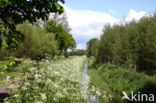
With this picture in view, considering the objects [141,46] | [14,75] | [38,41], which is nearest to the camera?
[14,75]

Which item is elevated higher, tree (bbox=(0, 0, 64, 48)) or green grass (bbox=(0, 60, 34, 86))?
tree (bbox=(0, 0, 64, 48))

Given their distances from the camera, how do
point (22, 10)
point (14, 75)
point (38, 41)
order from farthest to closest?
point (38, 41), point (14, 75), point (22, 10)

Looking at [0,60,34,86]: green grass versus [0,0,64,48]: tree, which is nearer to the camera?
[0,0,64,48]: tree

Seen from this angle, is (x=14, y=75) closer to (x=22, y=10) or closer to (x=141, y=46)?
(x=22, y=10)

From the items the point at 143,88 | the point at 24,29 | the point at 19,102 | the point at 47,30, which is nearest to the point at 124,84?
the point at 143,88

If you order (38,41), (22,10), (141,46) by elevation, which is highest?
(38,41)

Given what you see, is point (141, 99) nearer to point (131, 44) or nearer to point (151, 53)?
point (151, 53)

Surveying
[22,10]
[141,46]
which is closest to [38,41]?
[141,46]

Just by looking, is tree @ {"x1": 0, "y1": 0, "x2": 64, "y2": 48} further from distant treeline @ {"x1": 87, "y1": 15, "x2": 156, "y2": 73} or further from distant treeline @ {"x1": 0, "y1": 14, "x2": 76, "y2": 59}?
distant treeline @ {"x1": 87, "y1": 15, "x2": 156, "y2": 73}

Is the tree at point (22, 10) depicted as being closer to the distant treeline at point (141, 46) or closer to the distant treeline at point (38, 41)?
the distant treeline at point (38, 41)

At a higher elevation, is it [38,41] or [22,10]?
[38,41]

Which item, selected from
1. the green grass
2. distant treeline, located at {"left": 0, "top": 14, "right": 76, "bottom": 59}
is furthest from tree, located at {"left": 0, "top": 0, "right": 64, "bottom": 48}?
the green grass

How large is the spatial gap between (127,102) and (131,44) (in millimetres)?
9812

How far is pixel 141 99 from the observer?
A: 11.5 metres
